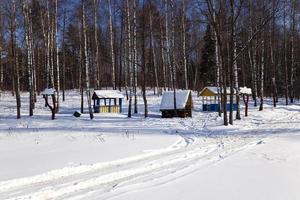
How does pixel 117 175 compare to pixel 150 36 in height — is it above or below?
below

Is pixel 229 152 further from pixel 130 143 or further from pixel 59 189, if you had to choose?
pixel 59 189

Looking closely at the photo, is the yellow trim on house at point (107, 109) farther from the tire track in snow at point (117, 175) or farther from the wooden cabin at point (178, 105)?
the tire track in snow at point (117, 175)

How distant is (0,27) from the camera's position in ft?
110

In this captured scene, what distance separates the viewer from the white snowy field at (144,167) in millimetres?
7812

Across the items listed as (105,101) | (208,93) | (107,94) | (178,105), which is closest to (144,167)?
(178,105)

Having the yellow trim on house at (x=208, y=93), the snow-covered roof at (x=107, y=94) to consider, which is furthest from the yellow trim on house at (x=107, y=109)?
the yellow trim on house at (x=208, y=93)

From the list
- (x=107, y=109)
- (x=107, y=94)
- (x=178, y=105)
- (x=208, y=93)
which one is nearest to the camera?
(x=178, y=105)

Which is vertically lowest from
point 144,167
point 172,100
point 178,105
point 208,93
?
point 144,167

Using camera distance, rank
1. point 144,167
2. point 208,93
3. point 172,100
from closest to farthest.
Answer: point 144,167 → point 172,100 → point 208,93

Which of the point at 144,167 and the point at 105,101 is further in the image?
the point at 105,101

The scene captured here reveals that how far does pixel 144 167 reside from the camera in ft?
34.1

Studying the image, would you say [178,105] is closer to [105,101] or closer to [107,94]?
[107,94]

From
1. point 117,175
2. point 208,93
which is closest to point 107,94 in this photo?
point 208,93

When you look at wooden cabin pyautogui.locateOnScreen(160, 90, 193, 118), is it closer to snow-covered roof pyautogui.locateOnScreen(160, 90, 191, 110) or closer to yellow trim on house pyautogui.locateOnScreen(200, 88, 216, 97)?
snow-covered roof pyautogui.locateOnScreen(160, 90, 191, 110)
